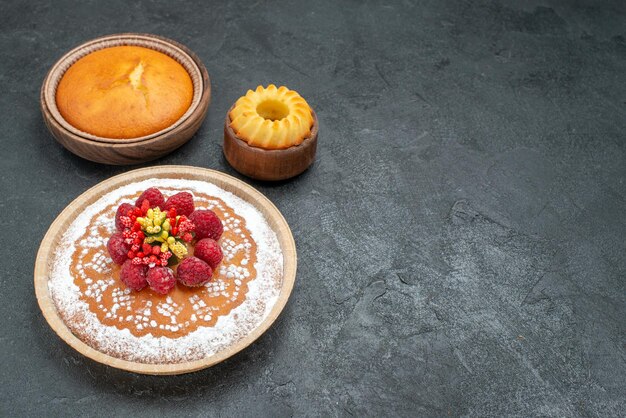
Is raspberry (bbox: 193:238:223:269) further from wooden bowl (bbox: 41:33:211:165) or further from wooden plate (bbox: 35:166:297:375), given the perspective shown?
wooden bowl (bbox: 41:33:211:165)

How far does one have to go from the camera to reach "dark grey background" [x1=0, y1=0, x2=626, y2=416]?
2414 millimetres

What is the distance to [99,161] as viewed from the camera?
9.41 feet

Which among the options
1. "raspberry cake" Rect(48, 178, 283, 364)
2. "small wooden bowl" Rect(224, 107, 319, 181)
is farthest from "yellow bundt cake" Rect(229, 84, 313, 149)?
"raspberry cake" Rect(48, 178, 283, 364)

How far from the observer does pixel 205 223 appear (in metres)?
2.40

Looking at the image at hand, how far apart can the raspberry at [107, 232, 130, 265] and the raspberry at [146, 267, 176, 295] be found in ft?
0.43

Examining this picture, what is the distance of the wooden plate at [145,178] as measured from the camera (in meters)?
2.20

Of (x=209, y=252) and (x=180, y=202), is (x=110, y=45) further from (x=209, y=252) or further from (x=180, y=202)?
(x=209, y=252)

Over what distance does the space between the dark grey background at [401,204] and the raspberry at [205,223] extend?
1.51 feet

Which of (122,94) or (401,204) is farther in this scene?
(401,204)

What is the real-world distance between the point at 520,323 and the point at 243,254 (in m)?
1.17

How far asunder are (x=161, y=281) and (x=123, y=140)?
82 cm

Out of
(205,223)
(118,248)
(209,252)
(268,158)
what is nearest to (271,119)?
(268,158)

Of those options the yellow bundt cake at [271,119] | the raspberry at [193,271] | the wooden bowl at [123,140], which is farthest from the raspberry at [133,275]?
the yellow bundt cake at [271,119]

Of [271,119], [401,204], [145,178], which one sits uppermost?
[271,119]
